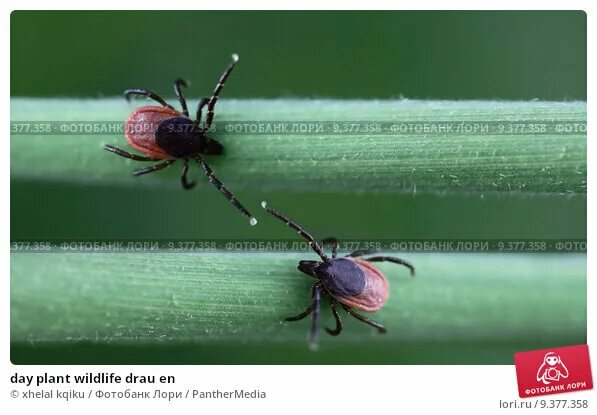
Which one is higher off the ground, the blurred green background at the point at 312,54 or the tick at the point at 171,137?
the blurred green background at the point at 312,54

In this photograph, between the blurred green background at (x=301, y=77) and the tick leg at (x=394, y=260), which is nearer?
the tick leg at (x=394, y=260)

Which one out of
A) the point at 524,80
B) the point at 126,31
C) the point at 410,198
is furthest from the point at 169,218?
the point at 524,80

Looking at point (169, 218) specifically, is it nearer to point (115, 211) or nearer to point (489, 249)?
point (115, 211)

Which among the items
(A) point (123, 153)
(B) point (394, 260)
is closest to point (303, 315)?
(B) point (394, 260)

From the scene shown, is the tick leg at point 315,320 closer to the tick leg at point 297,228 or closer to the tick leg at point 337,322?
→ the tick leg at point 337,322

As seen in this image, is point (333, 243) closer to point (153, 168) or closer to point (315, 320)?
point (315, 320)
